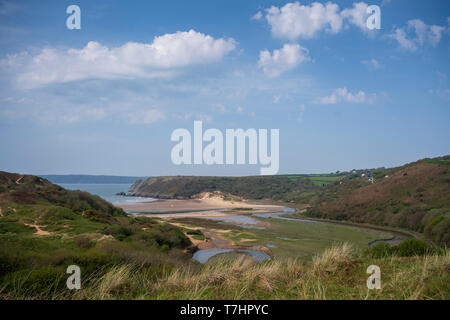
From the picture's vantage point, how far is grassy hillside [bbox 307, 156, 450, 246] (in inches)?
1649

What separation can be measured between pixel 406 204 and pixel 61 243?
52.4 meters

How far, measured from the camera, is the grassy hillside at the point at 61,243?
684cm

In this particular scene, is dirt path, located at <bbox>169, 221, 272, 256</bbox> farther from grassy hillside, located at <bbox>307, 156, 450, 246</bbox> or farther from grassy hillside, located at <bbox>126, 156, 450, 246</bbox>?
grassy hillside, located at <bbox>307, 156, 450, 246</bbox>

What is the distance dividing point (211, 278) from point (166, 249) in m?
19.6

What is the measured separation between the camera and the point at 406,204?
166 feet

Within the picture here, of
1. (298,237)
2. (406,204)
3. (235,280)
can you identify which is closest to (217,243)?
(298,237)

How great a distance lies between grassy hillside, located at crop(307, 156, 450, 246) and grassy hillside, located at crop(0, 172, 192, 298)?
32.3 m

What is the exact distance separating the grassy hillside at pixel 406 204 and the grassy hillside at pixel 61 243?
106 feet

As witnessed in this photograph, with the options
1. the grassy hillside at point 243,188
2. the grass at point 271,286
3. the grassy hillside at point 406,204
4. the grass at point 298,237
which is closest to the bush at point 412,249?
the grass at point 271,286
